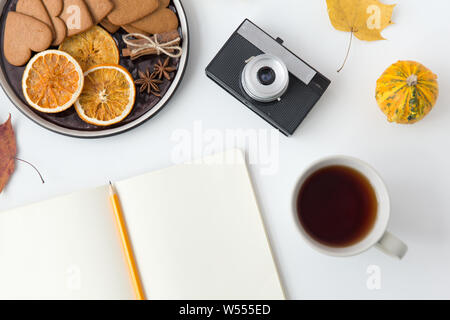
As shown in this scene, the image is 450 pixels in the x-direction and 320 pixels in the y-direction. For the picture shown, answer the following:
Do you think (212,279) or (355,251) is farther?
(212,279)

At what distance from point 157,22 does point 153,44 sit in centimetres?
5

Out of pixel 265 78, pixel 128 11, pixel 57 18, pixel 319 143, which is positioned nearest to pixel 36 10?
pixel 57 18

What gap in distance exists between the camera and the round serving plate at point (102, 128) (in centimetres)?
75

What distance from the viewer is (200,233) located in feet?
2.51

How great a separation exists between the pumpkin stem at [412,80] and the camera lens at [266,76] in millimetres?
225

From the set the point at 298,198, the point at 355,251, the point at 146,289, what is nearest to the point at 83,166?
the point at 146,289

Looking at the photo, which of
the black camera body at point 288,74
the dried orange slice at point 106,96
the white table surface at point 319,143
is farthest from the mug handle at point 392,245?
the dried orange slice at point 106,96

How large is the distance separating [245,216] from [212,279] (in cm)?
13

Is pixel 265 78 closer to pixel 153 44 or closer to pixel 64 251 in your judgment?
pixel 153 44

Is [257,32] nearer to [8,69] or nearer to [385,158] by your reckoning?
[385,158]

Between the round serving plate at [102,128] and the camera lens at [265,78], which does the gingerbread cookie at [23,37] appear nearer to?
the round serving plate at [102,128]

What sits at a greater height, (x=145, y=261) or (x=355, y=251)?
(x=355, y=251)

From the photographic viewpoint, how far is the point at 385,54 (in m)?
0.79

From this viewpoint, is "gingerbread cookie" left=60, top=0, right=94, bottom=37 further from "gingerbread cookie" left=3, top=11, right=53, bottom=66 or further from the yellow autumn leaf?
the yellow autumn leaf
